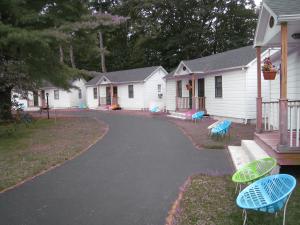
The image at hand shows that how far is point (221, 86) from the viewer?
20.2 m

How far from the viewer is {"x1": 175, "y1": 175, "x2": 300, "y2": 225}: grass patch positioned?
16.4 feet

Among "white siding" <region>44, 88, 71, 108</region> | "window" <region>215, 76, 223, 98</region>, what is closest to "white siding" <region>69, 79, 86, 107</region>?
"white siding" <region>44, 88, 71, 108</region>

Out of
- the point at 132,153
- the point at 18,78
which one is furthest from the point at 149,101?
the point at 132,153

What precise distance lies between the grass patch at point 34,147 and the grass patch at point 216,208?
3781 mm

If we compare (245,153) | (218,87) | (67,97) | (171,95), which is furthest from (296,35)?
(67,97)

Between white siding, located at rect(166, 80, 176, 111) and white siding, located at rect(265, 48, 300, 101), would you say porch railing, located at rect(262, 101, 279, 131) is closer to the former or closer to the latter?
white siding, located at rect(265, 48, 300, 101)

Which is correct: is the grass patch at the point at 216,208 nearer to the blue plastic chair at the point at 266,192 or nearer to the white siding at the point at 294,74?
the blue plastic chair at the point at 266,192

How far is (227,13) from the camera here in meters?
42.9

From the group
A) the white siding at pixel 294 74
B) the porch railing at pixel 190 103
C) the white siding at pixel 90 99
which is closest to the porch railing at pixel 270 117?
the white siding at pixel 294 74

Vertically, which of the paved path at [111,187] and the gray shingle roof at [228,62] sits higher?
the gray shingle roof at [228,62]

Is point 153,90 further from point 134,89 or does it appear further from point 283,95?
point 283,95

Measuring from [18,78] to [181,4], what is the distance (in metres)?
32.1

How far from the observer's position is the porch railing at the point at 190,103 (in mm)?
22500

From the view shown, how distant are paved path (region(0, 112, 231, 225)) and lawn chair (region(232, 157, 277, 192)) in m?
1.18
